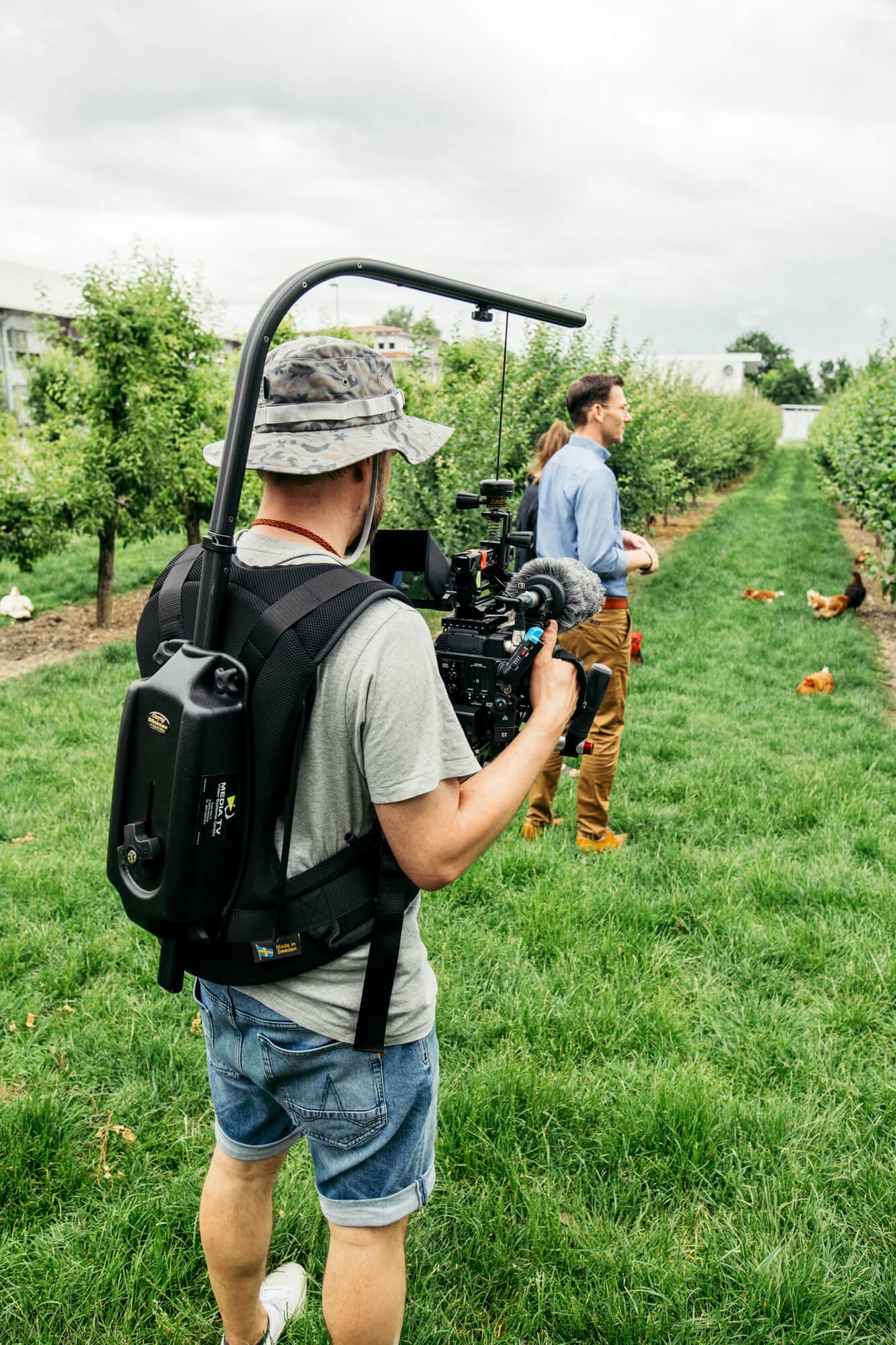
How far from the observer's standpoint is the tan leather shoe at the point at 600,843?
175 inches

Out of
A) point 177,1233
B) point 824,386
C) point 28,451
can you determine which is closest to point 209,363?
point 28,451

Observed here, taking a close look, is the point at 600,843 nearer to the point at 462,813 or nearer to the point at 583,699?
the point at 583,699

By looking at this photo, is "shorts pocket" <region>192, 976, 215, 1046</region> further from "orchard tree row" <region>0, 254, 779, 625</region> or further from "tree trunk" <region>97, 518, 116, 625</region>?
"tree trunk" <region>97, 518, 116, 625</region>

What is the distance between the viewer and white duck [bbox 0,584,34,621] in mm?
9484

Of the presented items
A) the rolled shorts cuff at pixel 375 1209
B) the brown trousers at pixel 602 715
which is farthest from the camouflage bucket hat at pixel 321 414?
the brown trousers at pixel 602 715

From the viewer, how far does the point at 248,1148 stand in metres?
1.73

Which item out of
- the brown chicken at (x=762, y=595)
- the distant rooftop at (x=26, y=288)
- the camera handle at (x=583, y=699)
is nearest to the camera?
the camera handle at (x=583, y=699)

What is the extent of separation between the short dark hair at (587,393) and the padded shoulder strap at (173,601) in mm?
3305

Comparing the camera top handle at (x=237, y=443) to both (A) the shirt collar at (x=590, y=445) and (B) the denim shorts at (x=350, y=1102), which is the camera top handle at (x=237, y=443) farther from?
(A) the shirt collar at (x=590, y=445)

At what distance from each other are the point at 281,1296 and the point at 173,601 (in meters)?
1.70

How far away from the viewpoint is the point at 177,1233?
2350mm

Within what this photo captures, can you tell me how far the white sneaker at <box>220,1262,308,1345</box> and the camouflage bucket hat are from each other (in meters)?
1.79

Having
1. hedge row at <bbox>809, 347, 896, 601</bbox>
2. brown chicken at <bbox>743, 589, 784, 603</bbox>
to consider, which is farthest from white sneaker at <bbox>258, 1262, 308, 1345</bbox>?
brown chicken at <bbox>743, 589, 784, 603</bbox>

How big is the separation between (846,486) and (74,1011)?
1531cm
